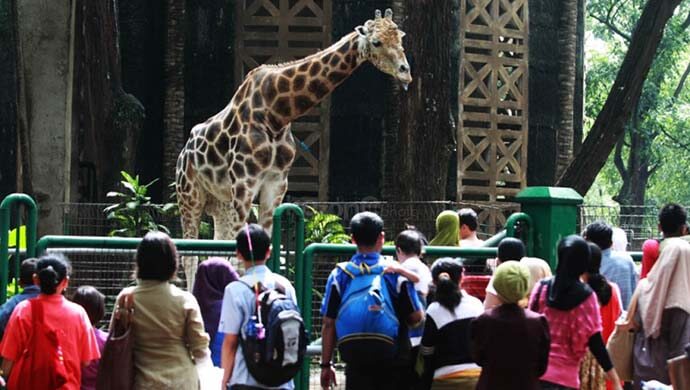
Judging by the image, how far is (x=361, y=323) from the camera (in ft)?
23.9

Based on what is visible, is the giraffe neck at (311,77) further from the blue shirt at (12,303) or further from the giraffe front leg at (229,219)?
the blue shirt at (12,303)

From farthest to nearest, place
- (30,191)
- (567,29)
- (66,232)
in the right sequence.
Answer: (567,29) < (30,191) < (66,232)

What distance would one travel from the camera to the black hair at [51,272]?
23.3 feet

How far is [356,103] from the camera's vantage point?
20156 millimetres

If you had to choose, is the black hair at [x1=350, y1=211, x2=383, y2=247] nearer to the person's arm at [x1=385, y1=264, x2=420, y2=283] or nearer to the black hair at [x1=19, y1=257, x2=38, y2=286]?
the person's arm at [x1=385, y1=264, x2=420, y2=283]

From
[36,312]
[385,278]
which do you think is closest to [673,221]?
[385,278]

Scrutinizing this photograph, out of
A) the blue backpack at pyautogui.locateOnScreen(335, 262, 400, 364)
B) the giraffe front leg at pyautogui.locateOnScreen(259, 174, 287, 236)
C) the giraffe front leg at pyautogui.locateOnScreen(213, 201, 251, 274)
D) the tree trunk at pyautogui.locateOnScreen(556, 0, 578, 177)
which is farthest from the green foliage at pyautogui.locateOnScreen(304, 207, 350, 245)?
the tree trunk at pyautogui.locateOnScreen(556, 0, 578, 177)

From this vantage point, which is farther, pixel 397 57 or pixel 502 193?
pixel 502 193

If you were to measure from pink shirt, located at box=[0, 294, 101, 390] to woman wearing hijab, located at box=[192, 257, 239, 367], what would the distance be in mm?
955

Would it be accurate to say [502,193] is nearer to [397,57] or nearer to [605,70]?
[397,57]

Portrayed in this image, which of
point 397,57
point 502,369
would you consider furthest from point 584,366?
point 397,57

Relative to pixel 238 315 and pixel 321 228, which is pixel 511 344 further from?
pixel 321 228

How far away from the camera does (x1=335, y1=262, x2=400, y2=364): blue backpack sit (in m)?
7.27

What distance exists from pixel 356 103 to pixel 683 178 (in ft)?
77.8
